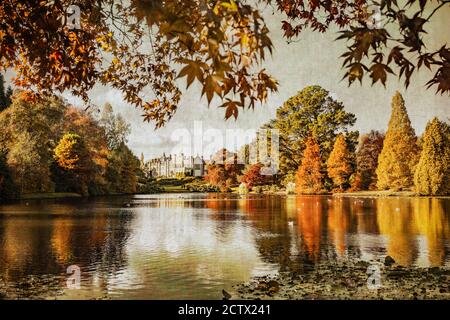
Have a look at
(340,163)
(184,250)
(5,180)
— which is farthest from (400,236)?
(340,163)

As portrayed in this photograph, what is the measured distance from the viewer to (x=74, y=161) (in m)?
32.6

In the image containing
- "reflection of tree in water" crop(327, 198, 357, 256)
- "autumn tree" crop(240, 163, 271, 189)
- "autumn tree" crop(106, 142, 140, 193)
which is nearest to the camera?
"reflection of tree in water" crop(327, 198, 357, 256)

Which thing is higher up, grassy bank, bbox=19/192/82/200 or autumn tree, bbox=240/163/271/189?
autumn tree, bbox=240/163/271/189

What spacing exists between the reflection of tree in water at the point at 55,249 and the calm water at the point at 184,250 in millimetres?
15

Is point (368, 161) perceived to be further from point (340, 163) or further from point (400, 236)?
point (400, 236)

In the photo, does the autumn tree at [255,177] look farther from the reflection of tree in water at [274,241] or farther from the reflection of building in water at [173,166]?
the reflection of tree in water at [274,241]

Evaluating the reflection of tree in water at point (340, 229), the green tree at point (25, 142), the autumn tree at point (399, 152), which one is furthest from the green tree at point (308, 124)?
the reflection of tree in water at point (340, 229)

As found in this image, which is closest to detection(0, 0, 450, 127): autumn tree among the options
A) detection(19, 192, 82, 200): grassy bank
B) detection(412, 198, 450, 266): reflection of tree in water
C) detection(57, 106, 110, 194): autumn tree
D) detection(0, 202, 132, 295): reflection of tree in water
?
detection(0, 202, 132, 295): reflection of tree in water

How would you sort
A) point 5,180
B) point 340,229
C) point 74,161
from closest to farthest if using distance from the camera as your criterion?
1. point 340,229
2. point 5,180
3. point 74,161

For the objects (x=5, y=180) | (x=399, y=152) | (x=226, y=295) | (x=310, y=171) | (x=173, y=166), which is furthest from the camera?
(x=173, y=166)

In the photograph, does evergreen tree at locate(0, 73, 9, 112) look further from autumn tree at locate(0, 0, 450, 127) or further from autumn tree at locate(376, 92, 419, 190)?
autumn tree at locate(0, 0, 450, 127)

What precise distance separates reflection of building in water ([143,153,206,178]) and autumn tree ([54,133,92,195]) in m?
26.6

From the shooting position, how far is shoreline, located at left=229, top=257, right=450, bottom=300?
456 cm

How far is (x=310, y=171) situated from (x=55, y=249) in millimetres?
27918
